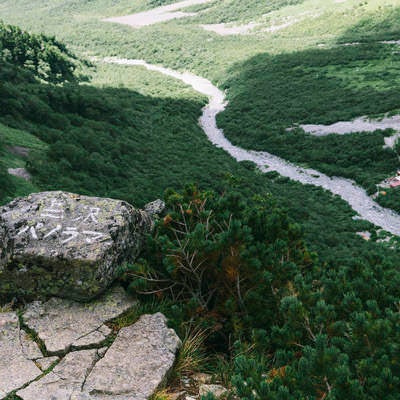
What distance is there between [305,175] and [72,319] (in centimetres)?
3763

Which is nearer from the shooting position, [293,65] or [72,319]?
[72,319]

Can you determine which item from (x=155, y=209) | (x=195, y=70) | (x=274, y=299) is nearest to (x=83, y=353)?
(x=274, y=299)

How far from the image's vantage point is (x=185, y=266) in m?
6.75

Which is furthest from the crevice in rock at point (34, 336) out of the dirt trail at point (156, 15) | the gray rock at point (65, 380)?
the dirt trail at point (156, 15)

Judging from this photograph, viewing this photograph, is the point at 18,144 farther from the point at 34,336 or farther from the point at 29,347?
the point at 29,347

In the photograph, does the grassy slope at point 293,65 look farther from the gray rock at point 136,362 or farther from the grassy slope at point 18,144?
the gray rock at point 136,362

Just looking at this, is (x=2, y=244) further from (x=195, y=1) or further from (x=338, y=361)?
(x=195, y=1)

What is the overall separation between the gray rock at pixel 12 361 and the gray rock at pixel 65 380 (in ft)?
0.55

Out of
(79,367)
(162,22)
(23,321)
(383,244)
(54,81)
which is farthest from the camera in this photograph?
(162,22)

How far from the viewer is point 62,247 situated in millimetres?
6645

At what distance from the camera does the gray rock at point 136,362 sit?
509 cm

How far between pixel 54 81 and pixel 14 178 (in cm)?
5420

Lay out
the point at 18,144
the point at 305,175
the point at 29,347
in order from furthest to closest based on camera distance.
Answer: the point at 305,175 < the point at 18,144 < the point at 29,347

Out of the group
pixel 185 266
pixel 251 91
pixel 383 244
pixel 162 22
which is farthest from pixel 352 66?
pixel 162 22
